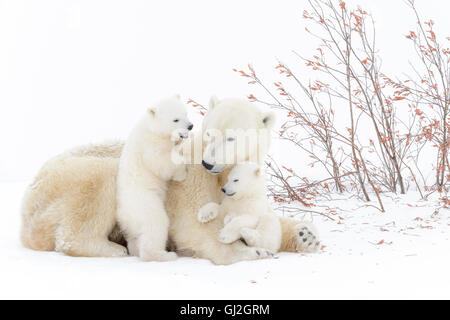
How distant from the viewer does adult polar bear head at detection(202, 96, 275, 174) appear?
2.98 metres

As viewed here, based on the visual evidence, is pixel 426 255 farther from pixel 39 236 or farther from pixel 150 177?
pixel 39 236

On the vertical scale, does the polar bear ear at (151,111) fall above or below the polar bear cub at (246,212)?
above

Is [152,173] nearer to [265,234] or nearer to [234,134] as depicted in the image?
[234,134]

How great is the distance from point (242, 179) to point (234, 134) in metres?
0.27

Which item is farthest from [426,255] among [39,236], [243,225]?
[39,236]

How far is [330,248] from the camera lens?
3.47 m

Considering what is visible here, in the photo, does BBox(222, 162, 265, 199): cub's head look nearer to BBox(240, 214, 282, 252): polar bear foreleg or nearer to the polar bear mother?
the polar bear mother

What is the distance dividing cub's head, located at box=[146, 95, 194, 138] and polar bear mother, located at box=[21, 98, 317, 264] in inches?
6.5

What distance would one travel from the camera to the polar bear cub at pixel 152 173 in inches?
121

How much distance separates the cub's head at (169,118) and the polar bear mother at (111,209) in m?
0.16

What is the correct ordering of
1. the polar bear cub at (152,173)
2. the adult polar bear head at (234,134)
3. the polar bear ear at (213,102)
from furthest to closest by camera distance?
the polar bear ear at (213,102) → the polar bear cub at (152,173) → the adult polar bear head at (234,134)

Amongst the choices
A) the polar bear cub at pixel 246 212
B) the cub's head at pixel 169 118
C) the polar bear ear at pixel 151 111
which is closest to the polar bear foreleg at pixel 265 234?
the polar bear cub at pixel 246 212

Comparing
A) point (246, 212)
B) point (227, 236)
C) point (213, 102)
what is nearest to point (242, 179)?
point (246, 212)

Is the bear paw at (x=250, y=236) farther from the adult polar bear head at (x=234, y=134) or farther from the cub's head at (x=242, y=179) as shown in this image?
the adult polar bear head at (x=234, y=134)
